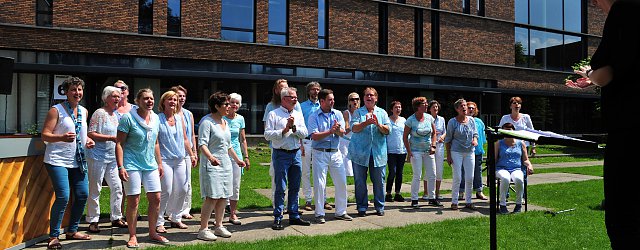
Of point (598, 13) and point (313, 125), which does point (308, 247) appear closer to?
point (313, 125)

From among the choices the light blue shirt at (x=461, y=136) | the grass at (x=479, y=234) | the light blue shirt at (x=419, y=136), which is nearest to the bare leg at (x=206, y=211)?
the grass at (x=479, y=234)

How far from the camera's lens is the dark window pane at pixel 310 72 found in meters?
25.6

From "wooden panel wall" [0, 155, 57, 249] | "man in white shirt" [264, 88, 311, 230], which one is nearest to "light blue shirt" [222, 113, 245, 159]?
"man in white shirt" [264, 88, 311, 230]

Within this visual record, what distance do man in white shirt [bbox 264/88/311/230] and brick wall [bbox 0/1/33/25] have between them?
17.1m

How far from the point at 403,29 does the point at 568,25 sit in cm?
1446

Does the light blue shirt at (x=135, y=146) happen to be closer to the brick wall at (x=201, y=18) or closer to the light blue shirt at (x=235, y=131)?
the light blue shirt at (x=235, y=131)

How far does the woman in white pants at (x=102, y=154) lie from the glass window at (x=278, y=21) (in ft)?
61.4

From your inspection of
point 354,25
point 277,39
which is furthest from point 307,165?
point 354,25

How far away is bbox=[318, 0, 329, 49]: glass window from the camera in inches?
1025

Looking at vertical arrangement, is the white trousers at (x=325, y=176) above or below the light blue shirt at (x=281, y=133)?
below

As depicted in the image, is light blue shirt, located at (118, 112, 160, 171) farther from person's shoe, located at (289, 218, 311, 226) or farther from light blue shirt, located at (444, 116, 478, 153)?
light blue shirt, located at (444, 116, 478, 153)

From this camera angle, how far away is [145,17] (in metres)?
22.1

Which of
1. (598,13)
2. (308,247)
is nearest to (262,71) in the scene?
(308,247)

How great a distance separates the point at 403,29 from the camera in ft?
94.0
